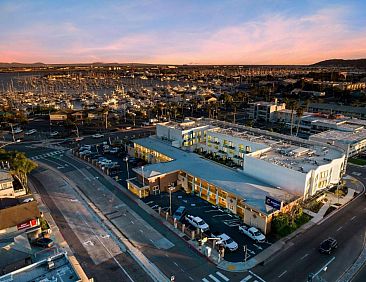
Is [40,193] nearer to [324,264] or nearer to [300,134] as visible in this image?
[324,264]

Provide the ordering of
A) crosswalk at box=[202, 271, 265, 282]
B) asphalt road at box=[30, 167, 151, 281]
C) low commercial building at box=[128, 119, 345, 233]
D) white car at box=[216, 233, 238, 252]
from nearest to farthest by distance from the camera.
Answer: crosswalk at box=[202, 271, 265, 282] → asphalt road at box=[30, 167, 151, 281] → white car at box=[216, 233, 238, 252] → low commercial building at box=[128, 119, 345, 233]

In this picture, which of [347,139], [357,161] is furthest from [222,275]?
[347,139]

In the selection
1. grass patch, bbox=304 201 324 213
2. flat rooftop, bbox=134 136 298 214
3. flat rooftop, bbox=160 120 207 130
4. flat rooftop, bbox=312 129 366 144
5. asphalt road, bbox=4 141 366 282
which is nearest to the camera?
asphalt road, bbox=4 141 366 282

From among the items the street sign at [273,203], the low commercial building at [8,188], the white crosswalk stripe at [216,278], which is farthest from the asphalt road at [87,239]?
the street sign at [273,203]

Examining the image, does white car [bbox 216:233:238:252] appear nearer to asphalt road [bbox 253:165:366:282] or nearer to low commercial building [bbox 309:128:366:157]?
asphalt road [bbox 253:165:366:282]

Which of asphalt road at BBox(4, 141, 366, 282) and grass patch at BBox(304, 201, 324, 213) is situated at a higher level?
grass patch at BBox(304, 201, 324, 213)

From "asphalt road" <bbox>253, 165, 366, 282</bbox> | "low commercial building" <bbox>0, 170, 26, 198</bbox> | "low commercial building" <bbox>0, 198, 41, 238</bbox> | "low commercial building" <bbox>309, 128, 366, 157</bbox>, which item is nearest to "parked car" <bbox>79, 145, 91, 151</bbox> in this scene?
"low commercial building" <bbox>0, 170, 26, 198</bbox>

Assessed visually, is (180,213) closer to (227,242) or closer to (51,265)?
(227,242)
